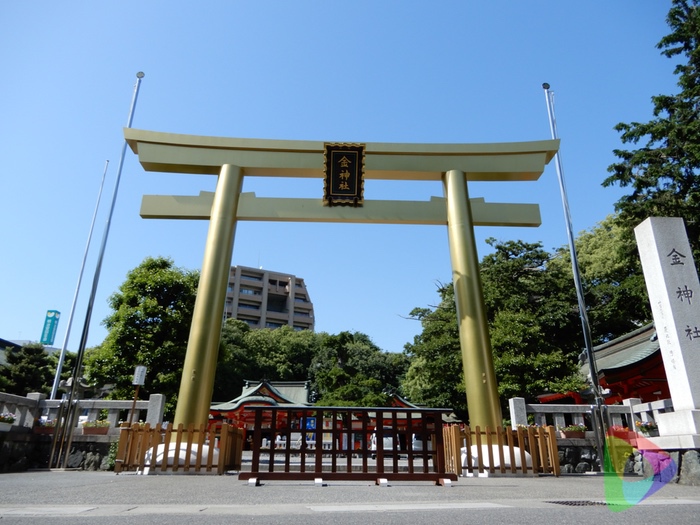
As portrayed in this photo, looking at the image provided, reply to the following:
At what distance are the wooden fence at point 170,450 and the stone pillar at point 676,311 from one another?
5.95 m

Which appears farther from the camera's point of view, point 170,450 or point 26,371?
point 26,371

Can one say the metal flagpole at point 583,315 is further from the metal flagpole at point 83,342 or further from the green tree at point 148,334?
the green tree at point 148,334

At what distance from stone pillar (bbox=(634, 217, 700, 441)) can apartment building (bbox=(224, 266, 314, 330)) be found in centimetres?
4737

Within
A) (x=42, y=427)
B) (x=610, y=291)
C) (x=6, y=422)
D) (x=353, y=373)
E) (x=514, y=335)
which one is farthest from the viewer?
(x=353, y=373)

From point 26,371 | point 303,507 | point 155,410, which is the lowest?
point 303,507

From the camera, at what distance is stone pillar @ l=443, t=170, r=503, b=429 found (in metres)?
7.61

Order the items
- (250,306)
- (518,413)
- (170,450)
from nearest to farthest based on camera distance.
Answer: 1. (170,450)
2. (518,413)
3. (250,306)

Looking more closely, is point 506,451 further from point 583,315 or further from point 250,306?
point 250,306

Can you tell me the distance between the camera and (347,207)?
9.27 metres

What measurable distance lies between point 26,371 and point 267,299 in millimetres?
35428

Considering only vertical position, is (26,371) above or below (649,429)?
above

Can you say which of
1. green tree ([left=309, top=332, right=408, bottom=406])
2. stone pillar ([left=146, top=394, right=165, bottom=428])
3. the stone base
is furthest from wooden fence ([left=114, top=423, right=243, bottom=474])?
green tree ([left=309, top=332, right=408, bottom=406])

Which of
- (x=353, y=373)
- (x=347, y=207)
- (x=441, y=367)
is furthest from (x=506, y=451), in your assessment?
(x=353, y=373)

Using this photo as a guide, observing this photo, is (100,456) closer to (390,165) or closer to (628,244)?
(390,165)
